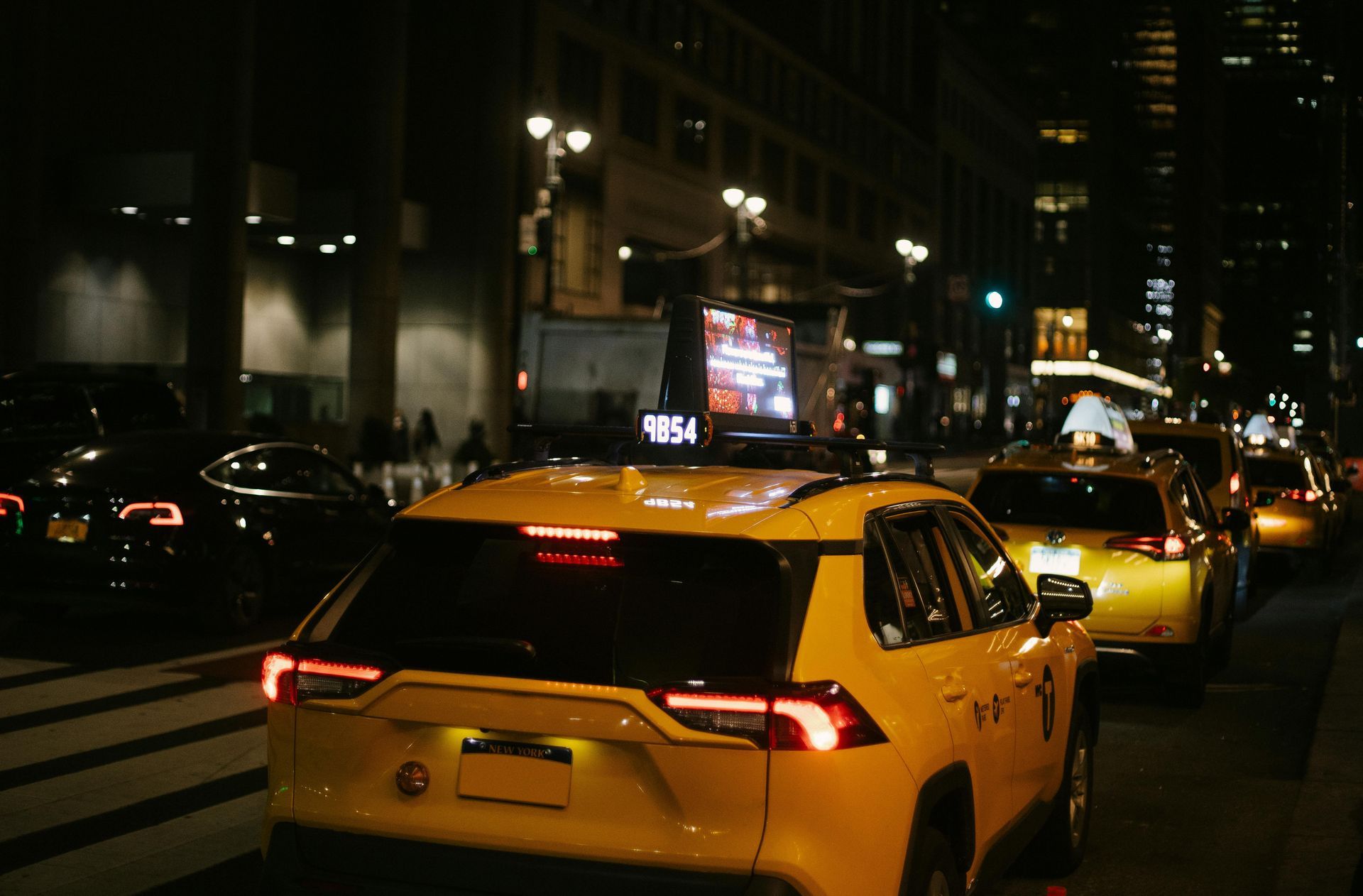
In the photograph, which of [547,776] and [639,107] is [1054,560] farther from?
[639,107]

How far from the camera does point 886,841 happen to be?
4.00 metres

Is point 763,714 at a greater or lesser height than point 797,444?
lesser

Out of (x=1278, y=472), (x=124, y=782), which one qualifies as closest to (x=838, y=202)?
(x=1278, y=472)

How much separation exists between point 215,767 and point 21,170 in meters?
27.4

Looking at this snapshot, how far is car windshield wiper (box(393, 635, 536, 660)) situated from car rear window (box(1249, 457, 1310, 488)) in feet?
56.8

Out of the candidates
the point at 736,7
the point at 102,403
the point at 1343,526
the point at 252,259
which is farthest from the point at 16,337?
the point at 736,7

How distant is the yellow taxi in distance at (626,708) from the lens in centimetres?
379

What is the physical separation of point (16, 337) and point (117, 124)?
8.52m

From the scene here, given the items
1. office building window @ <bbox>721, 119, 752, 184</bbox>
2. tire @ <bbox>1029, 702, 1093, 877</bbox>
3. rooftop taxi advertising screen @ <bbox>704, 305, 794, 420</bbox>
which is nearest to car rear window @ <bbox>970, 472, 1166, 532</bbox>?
rooftop taxi advertising screen @ <bbox>704, 305, 794, 420</bbox>

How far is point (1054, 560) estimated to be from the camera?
1006 cm

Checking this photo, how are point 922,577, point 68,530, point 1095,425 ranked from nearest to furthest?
point 922,577
point 68,530
point 1095,425

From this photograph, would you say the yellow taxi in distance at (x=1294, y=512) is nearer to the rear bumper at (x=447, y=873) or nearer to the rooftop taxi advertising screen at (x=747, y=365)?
the rooftop taxi advertising screen at (x=747, y=365)

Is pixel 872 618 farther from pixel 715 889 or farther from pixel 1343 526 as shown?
pixel 1343 526

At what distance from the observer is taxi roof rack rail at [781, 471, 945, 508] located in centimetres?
434
